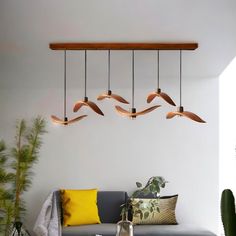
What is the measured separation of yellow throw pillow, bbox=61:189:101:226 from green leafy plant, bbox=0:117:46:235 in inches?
27.7

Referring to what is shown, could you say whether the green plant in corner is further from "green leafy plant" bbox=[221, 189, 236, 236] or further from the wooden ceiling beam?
"green leafy plant" bbox=[221, 189, 236, 236]

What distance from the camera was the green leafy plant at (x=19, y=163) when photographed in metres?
7.09

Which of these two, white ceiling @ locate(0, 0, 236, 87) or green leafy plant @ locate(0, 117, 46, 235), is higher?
white ceiling @ locate(0, 0, 236, 87)

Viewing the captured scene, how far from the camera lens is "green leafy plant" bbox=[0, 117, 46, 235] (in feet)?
23.3

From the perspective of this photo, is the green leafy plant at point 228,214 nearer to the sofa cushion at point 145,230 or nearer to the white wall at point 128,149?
the sofa cushion at point 145,230

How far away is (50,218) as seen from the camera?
21.3 ft

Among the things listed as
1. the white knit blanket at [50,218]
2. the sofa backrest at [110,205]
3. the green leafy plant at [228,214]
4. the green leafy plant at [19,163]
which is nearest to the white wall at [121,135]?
the green leafy plant at [19,163]

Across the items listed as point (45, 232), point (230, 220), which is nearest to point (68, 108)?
point (45, 232)

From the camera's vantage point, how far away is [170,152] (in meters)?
7.21

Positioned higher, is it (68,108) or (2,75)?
(2,75)

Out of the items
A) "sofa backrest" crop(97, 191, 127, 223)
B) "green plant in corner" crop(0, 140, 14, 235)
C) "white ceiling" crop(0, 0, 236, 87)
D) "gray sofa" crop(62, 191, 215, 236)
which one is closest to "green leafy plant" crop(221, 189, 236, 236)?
"white ceiling" crop(0, 0, 236, 87)

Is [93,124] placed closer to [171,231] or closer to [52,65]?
[52,65]

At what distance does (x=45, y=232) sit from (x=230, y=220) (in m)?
4.58

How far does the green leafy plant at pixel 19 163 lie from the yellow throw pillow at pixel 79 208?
704mm
